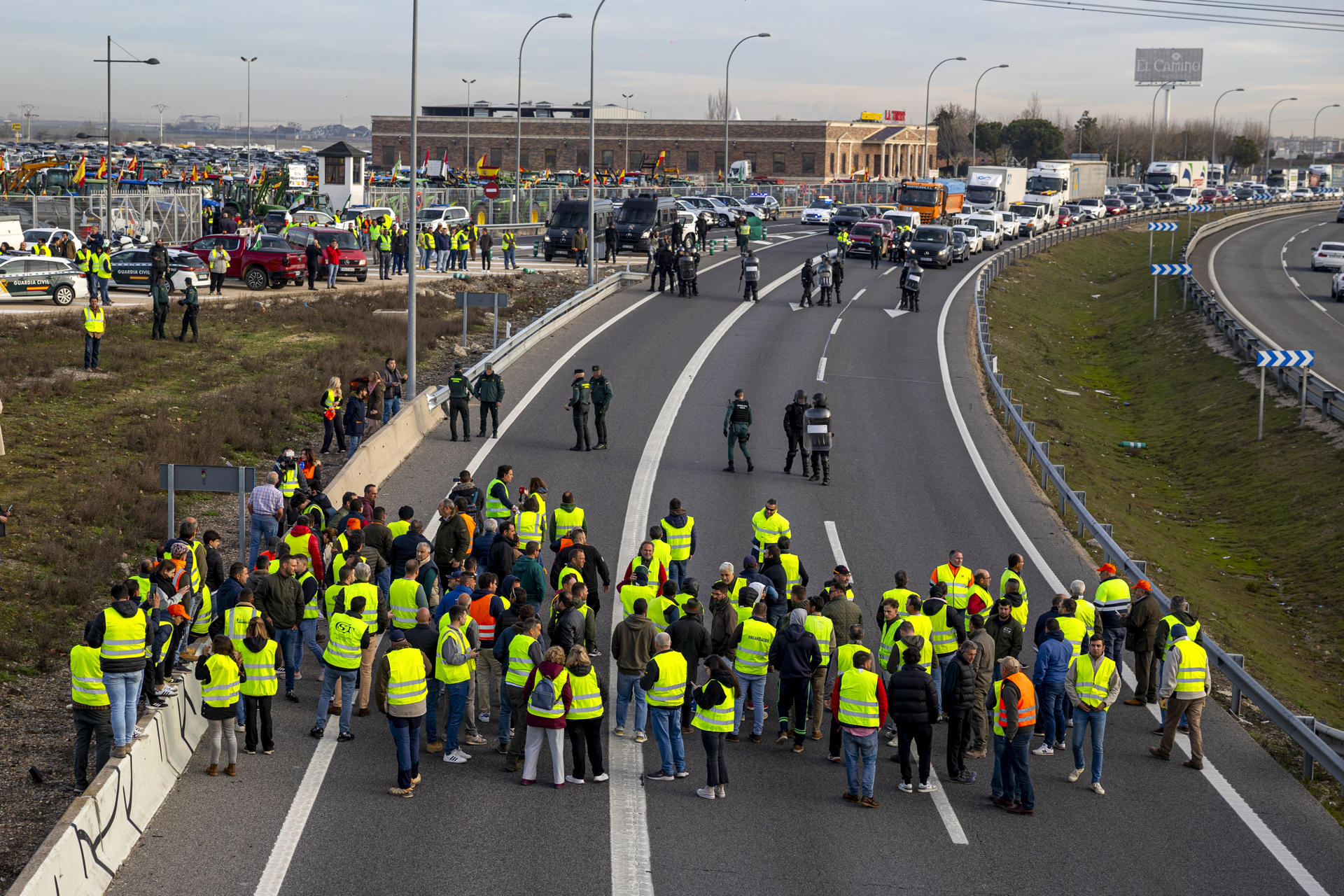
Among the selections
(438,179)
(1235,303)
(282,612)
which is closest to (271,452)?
(282,612)

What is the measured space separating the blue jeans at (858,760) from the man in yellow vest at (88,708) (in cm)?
651

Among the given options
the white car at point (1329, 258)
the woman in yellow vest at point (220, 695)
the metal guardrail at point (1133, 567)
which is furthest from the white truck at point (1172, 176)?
the woman in yellow vest at point (220, 695)

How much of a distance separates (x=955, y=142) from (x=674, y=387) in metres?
145

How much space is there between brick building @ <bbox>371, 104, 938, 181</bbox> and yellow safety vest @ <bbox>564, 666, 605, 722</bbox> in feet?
335

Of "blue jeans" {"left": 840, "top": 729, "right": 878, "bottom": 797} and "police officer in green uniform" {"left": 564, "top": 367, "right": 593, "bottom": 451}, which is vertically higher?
"police officer in green uniform" {"left": 564, "top": 367, "right": 593, "bottom": 451}

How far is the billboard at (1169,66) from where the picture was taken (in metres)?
154

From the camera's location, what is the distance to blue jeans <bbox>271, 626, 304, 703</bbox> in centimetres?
1341

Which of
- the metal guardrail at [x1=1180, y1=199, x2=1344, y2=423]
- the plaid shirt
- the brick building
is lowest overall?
the plaid shirt

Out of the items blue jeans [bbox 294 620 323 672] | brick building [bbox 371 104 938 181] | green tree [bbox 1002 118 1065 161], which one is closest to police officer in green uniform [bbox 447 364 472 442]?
blue jeans [bbox 294 620 323 672]

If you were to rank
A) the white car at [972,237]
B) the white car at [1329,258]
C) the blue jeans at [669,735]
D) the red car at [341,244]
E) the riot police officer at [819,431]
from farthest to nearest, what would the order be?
the white car at [1329,258]
the white car at [972,237]
the red car at [341,244]
the riot police officer at [819,431]
the blue jeans at [669,735]

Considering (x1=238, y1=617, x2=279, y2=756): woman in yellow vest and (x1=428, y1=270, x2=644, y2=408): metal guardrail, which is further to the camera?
(x1=428, y1=270, x2=644, y2=408): metal guardrail

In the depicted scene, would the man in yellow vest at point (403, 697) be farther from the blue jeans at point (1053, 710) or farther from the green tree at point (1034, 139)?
the green tree at point (1034, 139)

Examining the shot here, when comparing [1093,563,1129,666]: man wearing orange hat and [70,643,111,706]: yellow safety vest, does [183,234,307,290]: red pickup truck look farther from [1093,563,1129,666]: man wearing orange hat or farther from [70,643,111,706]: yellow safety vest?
[1093,563,1129,666]: man wearing orange hat

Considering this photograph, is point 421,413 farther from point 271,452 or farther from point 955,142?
point 955,142
